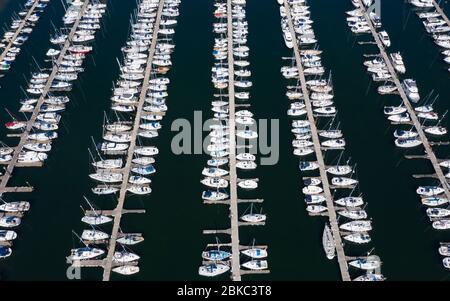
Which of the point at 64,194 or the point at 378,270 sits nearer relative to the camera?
the point at 378,270

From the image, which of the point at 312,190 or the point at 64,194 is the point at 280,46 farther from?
the point at 64,194

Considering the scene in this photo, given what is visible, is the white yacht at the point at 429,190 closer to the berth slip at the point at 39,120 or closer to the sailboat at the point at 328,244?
the sailboat at the point at 328,244

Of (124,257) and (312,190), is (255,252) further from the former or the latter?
(124,257)

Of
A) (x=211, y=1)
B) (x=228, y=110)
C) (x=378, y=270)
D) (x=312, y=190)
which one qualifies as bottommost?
(x=378, y=270)

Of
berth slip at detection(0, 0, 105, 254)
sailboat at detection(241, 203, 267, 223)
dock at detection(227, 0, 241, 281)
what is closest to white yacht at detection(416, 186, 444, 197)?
sailboat at detection(241, 203, 267, 223)

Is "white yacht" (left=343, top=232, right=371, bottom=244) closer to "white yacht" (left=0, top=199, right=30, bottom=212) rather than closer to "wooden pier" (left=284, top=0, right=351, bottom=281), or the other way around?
"wooden pier" (left=284, top=0, right=351, bottom=281)

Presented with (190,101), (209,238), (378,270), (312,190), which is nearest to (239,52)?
(190,101)

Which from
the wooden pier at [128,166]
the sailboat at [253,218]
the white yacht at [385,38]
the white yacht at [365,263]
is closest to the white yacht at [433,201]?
the white yacht at [365,263]
